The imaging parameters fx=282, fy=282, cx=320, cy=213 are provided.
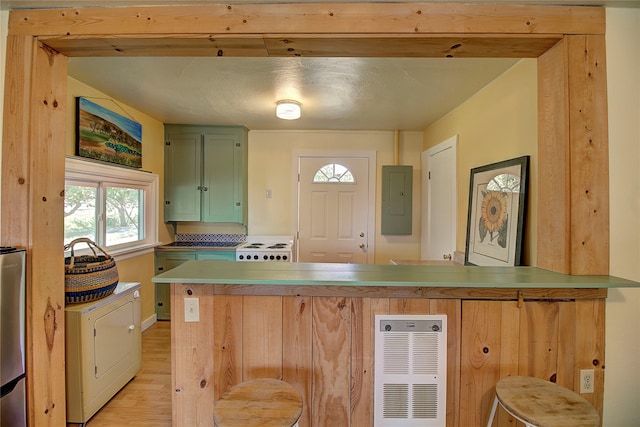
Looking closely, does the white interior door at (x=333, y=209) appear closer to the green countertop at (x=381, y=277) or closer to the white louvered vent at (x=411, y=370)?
the green countertop at (x=381, y=277)

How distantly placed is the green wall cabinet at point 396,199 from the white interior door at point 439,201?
176 millimetres

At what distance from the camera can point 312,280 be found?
1.20m

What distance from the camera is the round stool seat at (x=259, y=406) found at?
0.97 meters

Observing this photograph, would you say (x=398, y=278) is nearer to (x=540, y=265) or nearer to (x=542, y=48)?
(x=540, y=265)

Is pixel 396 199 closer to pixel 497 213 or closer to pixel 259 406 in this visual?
pixel 497 213

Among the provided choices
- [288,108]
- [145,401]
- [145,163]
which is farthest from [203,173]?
[145,401]

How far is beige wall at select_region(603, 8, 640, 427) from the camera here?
1.30 m

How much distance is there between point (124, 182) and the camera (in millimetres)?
2705

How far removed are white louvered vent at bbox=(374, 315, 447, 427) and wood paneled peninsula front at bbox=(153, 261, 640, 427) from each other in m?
0.04

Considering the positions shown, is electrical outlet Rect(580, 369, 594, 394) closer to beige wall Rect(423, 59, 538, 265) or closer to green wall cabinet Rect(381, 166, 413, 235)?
beige wall Rect(423, 59, 538, 265)

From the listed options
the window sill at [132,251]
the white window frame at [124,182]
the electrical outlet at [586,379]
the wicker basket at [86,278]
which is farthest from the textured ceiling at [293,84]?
the electrical outlet at [586,379]

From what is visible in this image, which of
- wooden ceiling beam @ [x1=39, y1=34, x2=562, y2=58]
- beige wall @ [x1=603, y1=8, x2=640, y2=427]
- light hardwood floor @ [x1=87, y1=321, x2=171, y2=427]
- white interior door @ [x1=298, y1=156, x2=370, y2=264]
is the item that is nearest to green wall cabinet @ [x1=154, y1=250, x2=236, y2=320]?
light hardwood floor @ [x1=87, y1=321, x2=171, y2=427]

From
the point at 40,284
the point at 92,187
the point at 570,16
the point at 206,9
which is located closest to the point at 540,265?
the point at 570,16

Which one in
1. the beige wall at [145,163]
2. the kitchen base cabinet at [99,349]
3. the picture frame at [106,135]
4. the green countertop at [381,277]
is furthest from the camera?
the beige wall at [145,163]
